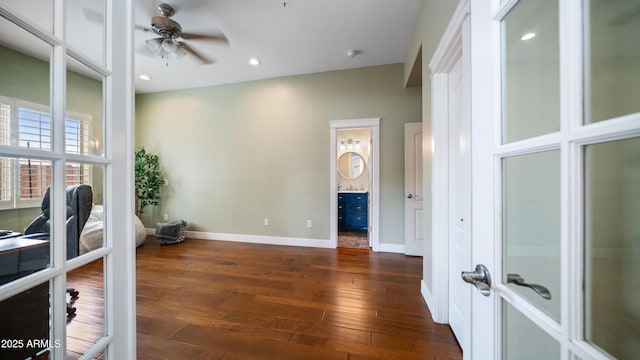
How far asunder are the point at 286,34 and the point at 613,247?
124 inches

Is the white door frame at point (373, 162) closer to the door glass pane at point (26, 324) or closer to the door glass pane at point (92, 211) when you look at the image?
the door glass pane at point (92, 211)

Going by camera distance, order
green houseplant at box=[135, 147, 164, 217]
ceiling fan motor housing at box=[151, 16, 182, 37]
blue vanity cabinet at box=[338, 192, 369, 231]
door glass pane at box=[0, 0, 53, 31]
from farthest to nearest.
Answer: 1. blue vanity cabinet at box=[338, 192, 369, 231]
2. green houseplant at box=[135, 147, 164, 217]
3. ceiling fan motor housing at box=[151, 16, 182, 37]
4. door glass pane at box=[0, 0, 53, 31]

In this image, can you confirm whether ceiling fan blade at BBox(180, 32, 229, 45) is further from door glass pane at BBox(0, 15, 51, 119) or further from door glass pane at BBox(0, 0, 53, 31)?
door glass pane at BBox(0, 15, 51, 119)

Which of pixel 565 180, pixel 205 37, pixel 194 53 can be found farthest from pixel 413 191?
pixel 194 53

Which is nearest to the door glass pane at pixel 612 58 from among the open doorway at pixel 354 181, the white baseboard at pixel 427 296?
the white baseboard at pixel 427 296

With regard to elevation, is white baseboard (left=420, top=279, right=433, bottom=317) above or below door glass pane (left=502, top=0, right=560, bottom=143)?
below

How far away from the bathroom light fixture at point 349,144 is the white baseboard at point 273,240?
2.67 metres

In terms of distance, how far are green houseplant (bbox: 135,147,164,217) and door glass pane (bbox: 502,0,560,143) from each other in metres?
5.16

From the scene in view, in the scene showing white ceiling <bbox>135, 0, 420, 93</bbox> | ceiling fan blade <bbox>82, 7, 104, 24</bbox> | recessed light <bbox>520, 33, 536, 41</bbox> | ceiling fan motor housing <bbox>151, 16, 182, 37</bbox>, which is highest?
white ceiling <bbox>135, 0, 420, 93</bbox>

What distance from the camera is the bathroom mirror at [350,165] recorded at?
557cm

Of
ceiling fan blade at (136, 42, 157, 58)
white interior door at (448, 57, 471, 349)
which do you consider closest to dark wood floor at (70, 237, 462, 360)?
white interior door at (448, 57, 471, 349)

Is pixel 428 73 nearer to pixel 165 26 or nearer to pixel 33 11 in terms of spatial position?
pixel 33 11

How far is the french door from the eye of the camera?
39 cm

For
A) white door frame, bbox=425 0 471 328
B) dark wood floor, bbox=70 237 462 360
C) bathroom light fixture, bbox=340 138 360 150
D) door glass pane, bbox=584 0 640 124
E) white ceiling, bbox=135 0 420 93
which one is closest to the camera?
door glass pane, bbox=584 0 640 124
